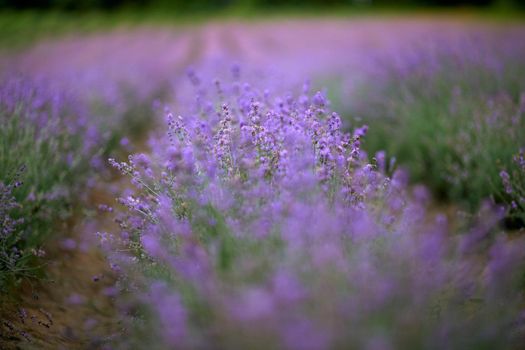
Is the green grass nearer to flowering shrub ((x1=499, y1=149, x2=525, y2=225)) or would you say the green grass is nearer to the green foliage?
the green foliage

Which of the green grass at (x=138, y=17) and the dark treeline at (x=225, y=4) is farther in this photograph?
the dark treeline at (x=225, y=4)

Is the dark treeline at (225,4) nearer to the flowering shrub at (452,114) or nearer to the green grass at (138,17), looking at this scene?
the green grass at (138,17)

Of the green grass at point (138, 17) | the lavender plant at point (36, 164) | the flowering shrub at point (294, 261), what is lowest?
the flowering shrub at point (294, 261)

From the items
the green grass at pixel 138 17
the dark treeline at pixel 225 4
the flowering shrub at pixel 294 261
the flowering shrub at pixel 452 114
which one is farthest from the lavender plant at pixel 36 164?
the dark treeline at pixel 225 4

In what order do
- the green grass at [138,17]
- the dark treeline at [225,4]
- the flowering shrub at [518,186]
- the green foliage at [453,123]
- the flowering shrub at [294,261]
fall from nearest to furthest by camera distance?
the flowering shrub at [294,261] → the flowering shrub at [518,186] → the green foliage at [453,123] → the green grass at [138,17] → the dark treeline at [225,4]

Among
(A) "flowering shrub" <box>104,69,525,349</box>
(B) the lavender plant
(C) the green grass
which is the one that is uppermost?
(C) the green grass

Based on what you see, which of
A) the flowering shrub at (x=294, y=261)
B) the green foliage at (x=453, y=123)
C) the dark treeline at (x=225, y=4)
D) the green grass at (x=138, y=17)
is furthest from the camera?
the dark treeline at (x=225, y=4)

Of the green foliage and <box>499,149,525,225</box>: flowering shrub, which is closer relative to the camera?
<box>499,149,525,225</box>: flowering shrub

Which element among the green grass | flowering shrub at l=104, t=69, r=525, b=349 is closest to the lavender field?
flowering shrub at l=104, t=69, r=525, b=349

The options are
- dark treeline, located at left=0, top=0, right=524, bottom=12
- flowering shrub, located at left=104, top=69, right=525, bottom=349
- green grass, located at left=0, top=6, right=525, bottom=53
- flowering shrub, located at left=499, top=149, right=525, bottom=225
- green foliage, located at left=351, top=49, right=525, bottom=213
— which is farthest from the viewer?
dark treeline, located at left=0, top=0, right=524, bottom=12

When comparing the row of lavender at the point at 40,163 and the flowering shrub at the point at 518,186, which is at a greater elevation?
the row of lavender at the point at 40,163
